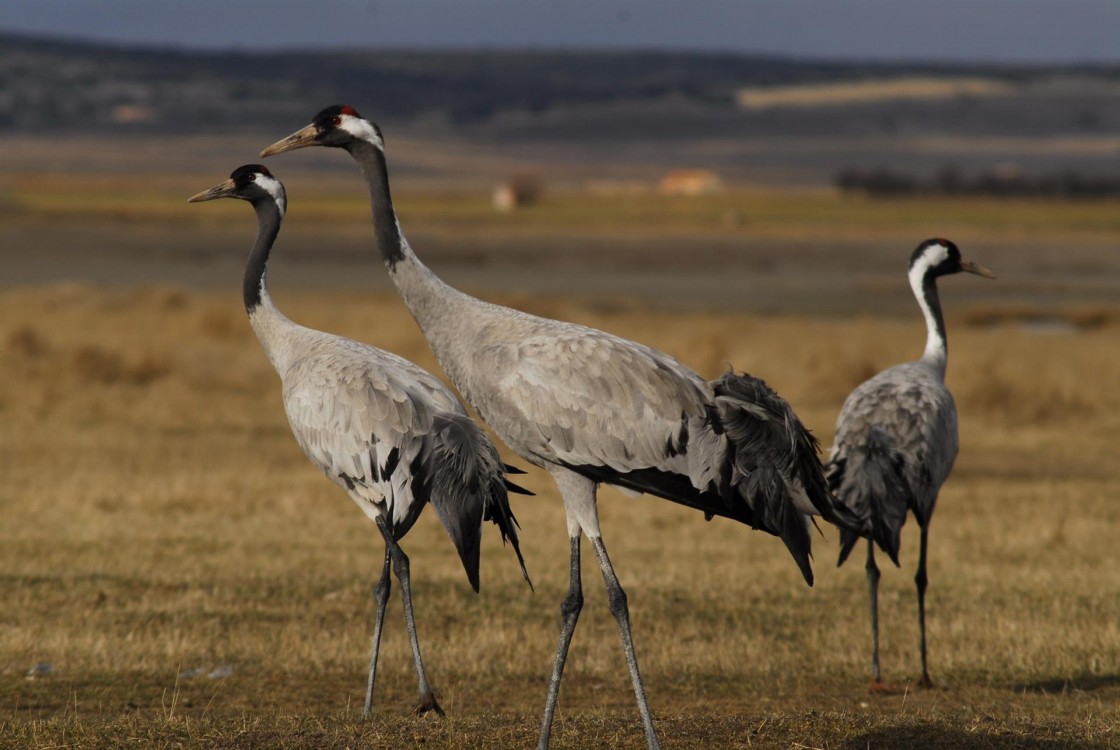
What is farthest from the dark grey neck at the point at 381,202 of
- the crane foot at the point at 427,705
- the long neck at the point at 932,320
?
the long neck at the point at 932,320

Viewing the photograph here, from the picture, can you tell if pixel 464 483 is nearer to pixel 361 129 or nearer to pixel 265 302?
pixel 361 129

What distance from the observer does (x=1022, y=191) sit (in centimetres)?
12925

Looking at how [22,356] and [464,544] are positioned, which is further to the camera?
[22,356]

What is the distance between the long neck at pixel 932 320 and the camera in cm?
1106

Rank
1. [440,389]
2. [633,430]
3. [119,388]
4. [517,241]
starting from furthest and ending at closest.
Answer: [517,241] < [119,388] < [440,389] < [633,430]

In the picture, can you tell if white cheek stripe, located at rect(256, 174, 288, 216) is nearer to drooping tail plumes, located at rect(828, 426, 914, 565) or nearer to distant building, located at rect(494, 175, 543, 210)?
drooping tail plumes, located at rect(828, 426, 914, 565)

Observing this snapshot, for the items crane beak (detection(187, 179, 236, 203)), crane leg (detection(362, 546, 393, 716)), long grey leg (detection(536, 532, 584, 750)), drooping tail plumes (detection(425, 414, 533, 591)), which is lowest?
crane leg (detection(362, 546, 393, 716))

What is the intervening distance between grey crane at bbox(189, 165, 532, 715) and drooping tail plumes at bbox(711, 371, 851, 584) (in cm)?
131

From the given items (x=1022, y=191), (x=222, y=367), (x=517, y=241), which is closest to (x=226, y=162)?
(x=1022, y=191)

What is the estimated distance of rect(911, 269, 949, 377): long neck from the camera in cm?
1106

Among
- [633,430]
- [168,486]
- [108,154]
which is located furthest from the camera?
[108,154]

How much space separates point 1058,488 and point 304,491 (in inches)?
272

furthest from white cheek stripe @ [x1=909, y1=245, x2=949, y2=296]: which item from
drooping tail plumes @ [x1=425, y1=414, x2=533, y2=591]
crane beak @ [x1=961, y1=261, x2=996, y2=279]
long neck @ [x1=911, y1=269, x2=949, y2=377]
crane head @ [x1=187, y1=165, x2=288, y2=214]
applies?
drooping tail plumes @ [x1=425, y1=414, x2=533, y2=591]

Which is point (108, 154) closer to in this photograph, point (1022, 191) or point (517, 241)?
point (1022, 191)
